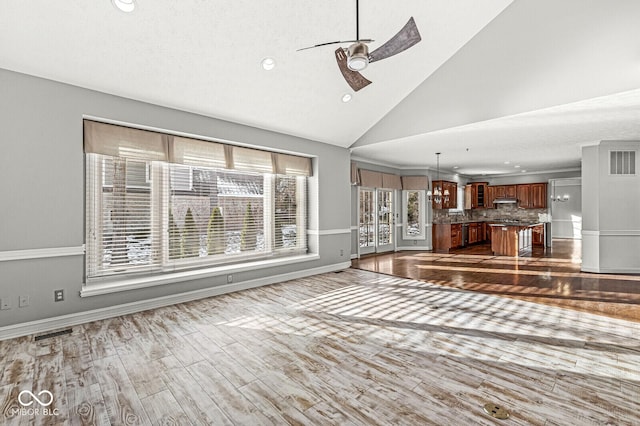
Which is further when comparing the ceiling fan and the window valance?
the window valance

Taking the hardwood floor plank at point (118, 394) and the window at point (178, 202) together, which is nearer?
the hardwood floor plank at point (118, 394)

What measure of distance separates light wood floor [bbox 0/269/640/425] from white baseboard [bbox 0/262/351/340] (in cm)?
13

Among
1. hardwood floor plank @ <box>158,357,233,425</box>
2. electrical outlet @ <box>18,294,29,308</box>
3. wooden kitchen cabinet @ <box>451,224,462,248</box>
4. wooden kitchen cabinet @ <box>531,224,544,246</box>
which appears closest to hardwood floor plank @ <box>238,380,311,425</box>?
hardwood floor plank @ <box>158,357,233,425</box>

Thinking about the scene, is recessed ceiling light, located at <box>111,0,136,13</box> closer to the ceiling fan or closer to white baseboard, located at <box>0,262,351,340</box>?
the ceiling fan

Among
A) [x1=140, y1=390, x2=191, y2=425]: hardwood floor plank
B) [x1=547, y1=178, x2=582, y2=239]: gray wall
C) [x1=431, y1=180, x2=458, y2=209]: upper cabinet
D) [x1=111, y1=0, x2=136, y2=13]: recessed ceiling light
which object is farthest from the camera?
[x1=547, y1=178, x2=582, y2=239]: gray wall

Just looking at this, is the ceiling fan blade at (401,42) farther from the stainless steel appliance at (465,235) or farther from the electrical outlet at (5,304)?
the stainless steel appliance at (465,235)

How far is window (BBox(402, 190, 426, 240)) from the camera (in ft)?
32.5

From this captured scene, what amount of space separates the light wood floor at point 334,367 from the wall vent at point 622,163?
13.2 feet

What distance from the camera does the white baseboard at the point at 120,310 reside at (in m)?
3.27

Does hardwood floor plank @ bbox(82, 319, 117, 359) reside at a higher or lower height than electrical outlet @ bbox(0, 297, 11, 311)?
lower

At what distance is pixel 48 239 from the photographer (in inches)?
135

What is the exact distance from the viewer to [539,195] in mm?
11359

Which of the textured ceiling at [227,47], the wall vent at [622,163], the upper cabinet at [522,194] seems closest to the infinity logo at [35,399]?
the textured ceiling at [227,47]

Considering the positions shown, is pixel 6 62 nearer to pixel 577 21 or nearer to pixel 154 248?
pixel 154 248
